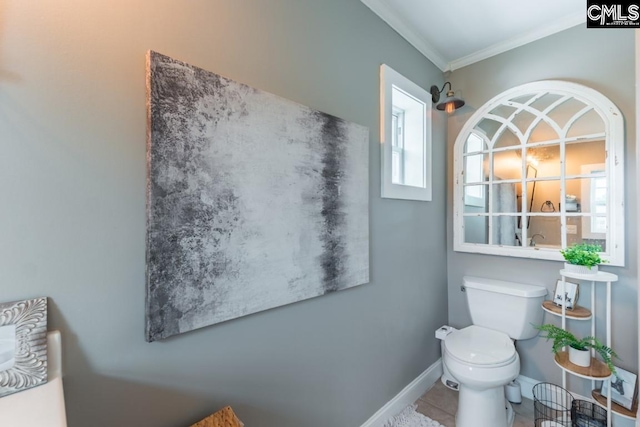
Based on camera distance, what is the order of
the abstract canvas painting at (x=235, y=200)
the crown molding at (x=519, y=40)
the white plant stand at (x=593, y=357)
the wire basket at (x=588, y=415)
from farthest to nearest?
the crown molding at (x=519, y=40)
the wire basket at (x=588, y=415)
the white plant stand at (x=593, y=357)
the abstract canvas painting at (x=235, y=200)

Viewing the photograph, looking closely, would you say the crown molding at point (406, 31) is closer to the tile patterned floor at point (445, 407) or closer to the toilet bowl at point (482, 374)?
the toilet bowl at point (482, 374)

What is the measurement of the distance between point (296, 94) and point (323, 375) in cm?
136

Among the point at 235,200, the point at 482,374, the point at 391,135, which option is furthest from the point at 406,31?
the point at 482,374

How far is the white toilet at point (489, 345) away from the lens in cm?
153

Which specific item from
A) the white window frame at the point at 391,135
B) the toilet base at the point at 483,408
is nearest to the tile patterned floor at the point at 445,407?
the toilet base at the point at 483,408

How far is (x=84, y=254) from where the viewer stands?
78 centimetres

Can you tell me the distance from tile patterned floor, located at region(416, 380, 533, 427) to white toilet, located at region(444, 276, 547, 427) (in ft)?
0.35

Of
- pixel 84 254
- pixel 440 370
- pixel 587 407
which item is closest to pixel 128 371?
pixel 84 254

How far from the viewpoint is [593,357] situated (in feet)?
5.42

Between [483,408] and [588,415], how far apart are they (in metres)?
0.67

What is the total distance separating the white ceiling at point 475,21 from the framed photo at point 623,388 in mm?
2137

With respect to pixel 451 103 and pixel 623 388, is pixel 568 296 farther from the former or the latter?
pixel 451 103

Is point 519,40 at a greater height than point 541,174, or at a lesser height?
greater

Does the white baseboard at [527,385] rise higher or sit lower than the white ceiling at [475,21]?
lower
